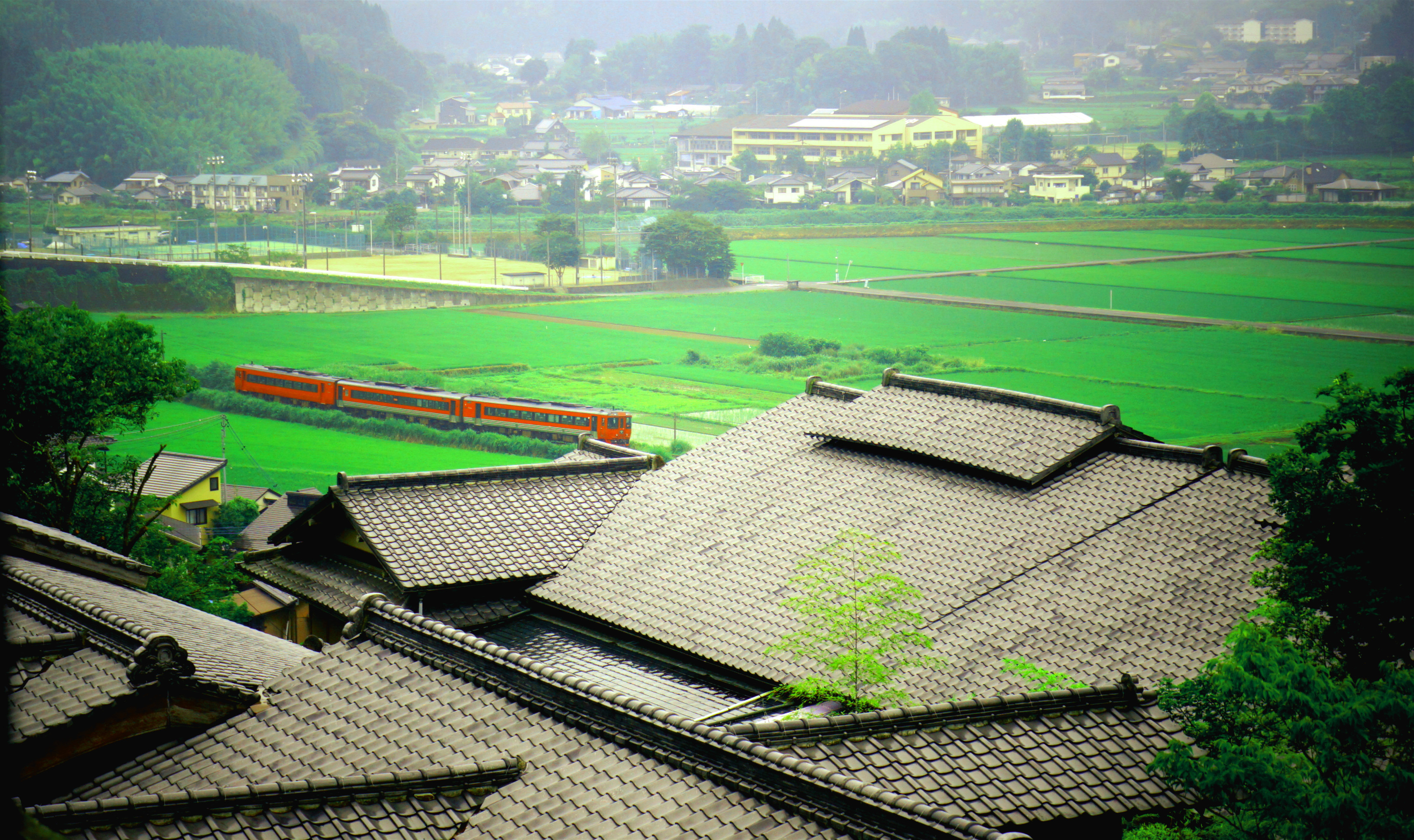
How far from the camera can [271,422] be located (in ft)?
146

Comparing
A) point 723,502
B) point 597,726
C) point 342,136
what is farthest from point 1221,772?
point 342,136

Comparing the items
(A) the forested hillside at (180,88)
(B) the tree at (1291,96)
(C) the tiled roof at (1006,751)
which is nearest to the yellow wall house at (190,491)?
(C) the tiled roof at (1006,751)

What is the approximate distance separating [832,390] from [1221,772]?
338 inches

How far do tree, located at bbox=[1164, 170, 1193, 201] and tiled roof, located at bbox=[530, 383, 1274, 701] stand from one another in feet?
209

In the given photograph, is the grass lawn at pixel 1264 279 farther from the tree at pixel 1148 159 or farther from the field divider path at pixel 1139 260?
the tree at pixel 1148 159

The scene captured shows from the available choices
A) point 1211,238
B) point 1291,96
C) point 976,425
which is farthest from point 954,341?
point 976,425

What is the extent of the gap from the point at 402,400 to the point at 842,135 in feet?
209

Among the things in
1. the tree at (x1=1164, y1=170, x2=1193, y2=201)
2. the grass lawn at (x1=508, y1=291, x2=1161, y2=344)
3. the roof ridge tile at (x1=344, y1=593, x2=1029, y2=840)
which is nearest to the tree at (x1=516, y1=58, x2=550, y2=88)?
the grass lawn at (x1=508, y1=291, x2=1161, y2=344)

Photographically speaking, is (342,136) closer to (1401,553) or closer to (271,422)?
(271,422)

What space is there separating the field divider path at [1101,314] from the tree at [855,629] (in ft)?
132

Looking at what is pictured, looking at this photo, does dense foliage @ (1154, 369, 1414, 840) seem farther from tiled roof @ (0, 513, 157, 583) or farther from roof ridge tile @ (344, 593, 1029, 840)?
tiled roof @ (0, 513, 157, 583)

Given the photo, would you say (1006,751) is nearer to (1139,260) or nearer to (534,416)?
(534,416)

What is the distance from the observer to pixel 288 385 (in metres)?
45.1

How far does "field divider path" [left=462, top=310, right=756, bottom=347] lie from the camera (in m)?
56.3
